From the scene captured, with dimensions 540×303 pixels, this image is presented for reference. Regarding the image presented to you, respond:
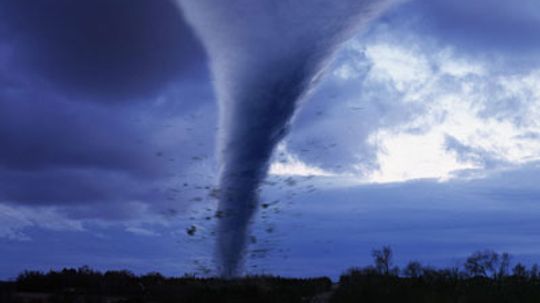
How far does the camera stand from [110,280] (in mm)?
25188

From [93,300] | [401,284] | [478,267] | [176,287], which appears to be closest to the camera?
[93,300]

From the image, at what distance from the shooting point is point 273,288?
23.9 meters

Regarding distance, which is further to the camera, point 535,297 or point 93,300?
point 535,297

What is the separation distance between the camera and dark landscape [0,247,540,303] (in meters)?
20.0

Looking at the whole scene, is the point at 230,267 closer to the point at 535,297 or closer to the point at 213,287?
the point at 213,287

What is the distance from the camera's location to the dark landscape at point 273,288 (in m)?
20.0

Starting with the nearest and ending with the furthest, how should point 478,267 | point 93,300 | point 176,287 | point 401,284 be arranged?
point 93,300 < point 176,287 < point 401,284 < point 478,267

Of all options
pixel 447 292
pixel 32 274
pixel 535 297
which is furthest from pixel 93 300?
pixel 535 297

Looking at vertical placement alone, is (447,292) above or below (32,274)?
below

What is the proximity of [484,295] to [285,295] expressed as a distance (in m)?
6.69

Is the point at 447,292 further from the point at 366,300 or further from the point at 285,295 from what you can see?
the point at 285,295

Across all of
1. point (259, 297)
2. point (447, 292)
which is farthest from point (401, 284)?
point (259, 297)

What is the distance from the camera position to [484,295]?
20156 mm

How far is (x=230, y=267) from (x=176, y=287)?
368 cm
